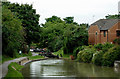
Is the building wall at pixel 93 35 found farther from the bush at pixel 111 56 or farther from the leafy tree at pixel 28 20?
the bush at pixel 111 56

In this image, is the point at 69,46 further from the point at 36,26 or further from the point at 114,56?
the point at 114,56

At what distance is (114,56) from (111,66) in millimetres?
1506

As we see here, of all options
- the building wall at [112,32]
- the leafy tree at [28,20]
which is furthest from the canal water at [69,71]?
the leafy tree at [28,20]

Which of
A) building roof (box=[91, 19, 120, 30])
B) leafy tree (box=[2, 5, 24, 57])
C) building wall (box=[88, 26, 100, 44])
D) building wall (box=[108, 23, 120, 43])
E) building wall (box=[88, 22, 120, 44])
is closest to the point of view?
leafy tree (box=[2, 5, 24, 57])

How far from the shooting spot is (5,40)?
94.4 feet

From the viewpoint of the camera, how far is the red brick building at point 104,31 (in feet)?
159

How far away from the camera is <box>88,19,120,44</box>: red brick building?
48441mm

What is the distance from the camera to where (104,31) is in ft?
164

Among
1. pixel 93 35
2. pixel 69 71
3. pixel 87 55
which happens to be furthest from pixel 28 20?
pixel 69 71

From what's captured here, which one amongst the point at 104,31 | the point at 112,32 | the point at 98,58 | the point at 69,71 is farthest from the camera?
the point at 104,31

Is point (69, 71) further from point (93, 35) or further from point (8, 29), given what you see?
point (93, 35)

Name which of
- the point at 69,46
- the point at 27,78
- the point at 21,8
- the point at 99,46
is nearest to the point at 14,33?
the point at 27,78

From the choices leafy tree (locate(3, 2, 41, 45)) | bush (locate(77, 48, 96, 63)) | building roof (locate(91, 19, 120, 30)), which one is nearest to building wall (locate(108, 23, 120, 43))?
building roof (locate(91, 19, 120, 30))

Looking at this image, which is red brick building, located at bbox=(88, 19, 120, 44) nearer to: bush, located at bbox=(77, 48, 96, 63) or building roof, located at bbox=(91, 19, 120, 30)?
building roof, located at bbox=(91, 19, 120, 30)
